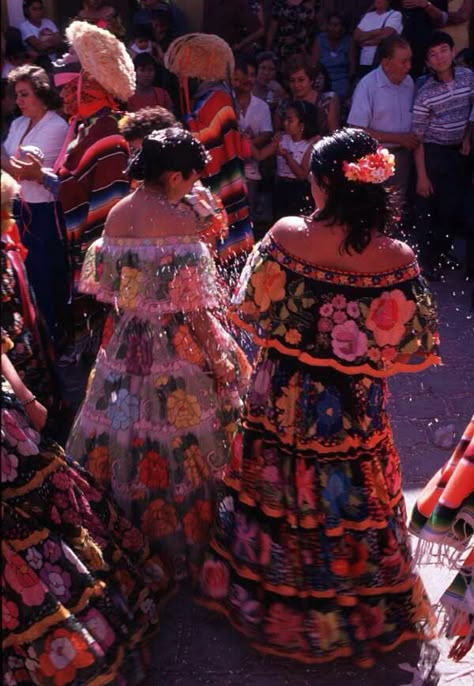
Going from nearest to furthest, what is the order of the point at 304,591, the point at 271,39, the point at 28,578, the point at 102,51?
1. the point at 28,578
2. the point at 304,591
3. the point at 102,51
4. the point at 271,39

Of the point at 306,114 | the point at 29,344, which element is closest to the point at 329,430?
the point at 29,344

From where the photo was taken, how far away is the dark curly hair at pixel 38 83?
198 inches

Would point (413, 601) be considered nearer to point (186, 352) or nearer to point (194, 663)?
point (194, 663)

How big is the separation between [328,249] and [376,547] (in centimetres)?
107

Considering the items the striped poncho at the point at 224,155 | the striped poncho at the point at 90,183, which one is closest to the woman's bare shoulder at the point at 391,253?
the striped poncho at the point at 90,183

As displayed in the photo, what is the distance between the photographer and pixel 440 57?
6.61m

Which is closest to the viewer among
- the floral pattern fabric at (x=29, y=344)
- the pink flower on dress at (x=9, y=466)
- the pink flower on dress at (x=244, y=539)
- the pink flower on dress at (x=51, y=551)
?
the pink flower on dress at (x=9, y=466)

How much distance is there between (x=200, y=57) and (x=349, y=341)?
313 centimetres

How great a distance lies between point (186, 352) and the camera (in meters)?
3.40

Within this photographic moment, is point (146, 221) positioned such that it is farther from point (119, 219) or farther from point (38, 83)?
point (38, 83)

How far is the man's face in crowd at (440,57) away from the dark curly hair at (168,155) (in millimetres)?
3908

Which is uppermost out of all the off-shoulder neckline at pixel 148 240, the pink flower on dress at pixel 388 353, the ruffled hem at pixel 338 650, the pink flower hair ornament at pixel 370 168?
the pink flower hair ornament at pixel 370 168

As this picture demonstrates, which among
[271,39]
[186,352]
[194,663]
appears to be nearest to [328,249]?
[186,352]

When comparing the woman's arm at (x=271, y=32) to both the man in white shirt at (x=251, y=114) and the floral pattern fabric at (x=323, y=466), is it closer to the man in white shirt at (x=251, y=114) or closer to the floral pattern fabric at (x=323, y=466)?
the man in white shirt at (x=251, y=114)
